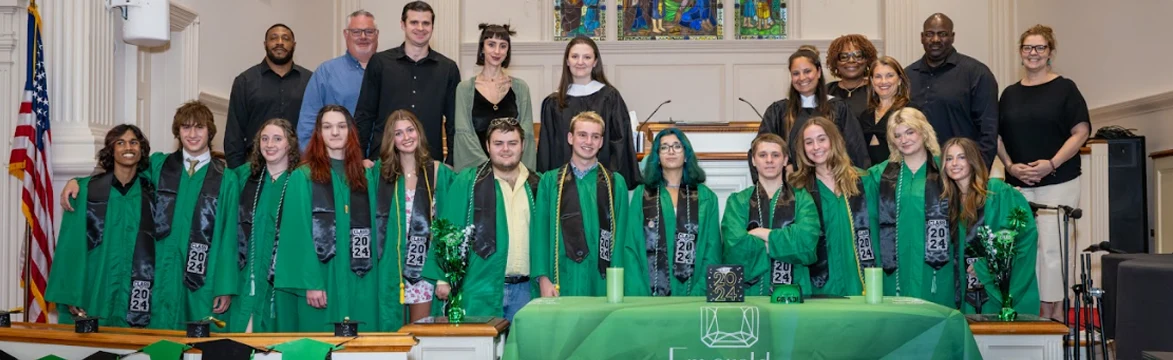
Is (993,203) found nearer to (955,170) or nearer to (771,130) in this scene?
(955,170)

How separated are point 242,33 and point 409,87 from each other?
3738 mm

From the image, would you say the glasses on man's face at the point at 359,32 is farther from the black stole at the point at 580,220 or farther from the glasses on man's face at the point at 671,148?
the glasses on man's face at the point at 671,148

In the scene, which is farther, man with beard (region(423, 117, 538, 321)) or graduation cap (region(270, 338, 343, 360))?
man with beard (region(423, 117, 538, 321))

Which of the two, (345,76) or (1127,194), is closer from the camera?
(345,76)

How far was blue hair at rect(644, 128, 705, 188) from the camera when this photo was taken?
548 cm

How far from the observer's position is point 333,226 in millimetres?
5457

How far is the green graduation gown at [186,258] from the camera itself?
557cm

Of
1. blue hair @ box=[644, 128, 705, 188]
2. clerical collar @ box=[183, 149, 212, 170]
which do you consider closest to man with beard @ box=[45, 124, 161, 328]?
clerical collar @ box=[183, 149, 212, 170]

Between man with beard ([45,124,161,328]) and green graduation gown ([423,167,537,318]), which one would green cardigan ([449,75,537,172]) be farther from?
man with beard ([45,124,161,328])

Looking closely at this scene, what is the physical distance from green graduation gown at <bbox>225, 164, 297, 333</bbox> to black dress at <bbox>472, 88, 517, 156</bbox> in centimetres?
104

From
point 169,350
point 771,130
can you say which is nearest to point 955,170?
point 771,130

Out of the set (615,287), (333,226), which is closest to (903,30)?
(333,226)

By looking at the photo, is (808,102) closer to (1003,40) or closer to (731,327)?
(731,327)

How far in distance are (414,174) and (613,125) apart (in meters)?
1.08
